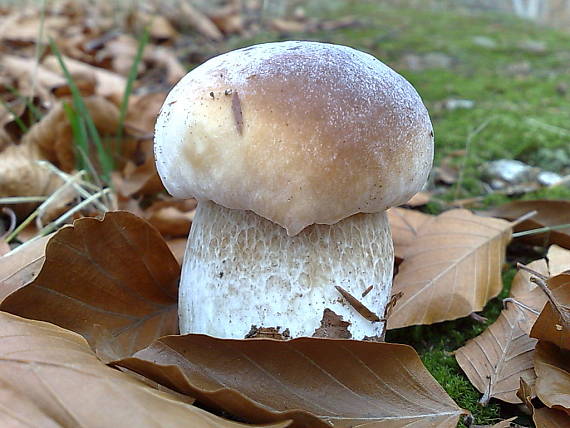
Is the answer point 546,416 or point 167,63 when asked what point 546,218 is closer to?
point 546,416

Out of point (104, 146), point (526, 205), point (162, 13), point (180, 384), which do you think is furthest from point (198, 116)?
point (162, 13)

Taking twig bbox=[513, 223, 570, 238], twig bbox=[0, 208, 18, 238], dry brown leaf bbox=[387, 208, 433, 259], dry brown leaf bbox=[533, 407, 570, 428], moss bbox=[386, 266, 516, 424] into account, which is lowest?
moss bbox=[386, 266, 516, 424]

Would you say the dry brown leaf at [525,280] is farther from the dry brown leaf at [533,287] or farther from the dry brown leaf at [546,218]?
the dry brown leaf at [546,218]

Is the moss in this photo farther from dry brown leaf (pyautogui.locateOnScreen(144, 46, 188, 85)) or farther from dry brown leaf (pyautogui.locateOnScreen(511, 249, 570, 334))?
dry brown leaf (pyautogui.locateOnScreen(144, 46, 188, 85))

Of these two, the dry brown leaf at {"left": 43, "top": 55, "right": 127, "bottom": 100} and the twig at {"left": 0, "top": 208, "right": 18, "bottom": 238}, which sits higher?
the dry brown leaf at {"left": 43, "top": 55, "right": 127, "bottom": 100}

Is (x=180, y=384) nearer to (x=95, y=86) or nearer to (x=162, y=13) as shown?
(x=95, y=86)

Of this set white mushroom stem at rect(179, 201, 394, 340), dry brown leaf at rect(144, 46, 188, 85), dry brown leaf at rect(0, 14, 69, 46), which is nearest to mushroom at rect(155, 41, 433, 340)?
white mushroom stem at rect(179, 201, 394, 340)

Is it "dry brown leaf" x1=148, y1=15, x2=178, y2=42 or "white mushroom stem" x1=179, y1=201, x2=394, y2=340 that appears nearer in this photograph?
"white mushroom stem" x1=179, y1=201, x2=394, y2=340
